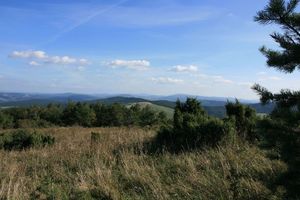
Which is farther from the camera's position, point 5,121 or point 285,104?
point 5,121

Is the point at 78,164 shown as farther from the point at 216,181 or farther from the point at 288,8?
the point at 288,8

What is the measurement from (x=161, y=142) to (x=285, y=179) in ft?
25.4

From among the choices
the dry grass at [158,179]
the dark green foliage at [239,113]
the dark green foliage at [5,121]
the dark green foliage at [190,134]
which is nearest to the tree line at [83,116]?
the dark green foliage at [5,121]

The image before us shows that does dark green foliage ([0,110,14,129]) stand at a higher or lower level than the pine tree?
lower

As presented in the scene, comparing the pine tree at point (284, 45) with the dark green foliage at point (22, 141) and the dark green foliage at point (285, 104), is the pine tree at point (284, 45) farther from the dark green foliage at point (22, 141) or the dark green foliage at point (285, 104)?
the dark green foliage at point (22, 141)

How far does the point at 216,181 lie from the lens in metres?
5.78

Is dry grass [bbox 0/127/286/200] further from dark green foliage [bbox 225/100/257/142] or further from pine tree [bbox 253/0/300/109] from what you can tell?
dark green foliage [bbox 225/100/257/142]

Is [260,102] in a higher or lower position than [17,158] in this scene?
higher

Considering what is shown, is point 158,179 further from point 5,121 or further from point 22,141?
point 5,121

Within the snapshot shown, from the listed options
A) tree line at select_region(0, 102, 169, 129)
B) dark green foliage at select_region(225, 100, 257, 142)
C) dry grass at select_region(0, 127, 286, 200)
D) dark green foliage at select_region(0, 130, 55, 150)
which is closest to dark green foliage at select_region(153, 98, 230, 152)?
dark green foliage at select_region(225, 100, 257, 142)

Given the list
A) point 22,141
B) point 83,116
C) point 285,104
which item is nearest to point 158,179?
point 285,104

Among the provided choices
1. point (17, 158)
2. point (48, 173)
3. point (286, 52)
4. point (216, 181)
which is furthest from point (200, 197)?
point (17, 158)

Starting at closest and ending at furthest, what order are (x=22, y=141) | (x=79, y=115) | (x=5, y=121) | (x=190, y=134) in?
1. (x=190, y=134)
2. (x=22, y=141)
3. (x=79, y=115)
4. (x=5, y=121)

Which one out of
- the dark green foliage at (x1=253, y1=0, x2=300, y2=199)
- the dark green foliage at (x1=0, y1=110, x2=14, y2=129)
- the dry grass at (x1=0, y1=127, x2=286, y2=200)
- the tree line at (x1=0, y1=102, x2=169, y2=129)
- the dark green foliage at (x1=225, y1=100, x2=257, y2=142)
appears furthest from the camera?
the tree line at (x1=0, y1=102, x2=169, y2=129)
